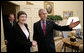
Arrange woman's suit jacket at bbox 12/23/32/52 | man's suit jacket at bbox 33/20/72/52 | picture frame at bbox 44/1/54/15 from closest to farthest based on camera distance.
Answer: woman's suit jacket at bbox 12/23/32/52
man's suit jacket at bbox 33/20/72/52
picture frame at bbox 44/1/54/15

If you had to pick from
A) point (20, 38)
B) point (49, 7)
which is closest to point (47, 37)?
point (20, 38)

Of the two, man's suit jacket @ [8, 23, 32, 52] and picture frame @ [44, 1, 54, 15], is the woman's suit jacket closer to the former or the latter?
man's suit jacket @ [8, 23, 32, 52]

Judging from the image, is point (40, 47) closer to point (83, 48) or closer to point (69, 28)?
point (69, 28)

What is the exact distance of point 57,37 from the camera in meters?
7.27

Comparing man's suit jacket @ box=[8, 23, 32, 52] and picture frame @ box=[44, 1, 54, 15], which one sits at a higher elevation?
picture frame @ box=[44, 1, 54, 15]

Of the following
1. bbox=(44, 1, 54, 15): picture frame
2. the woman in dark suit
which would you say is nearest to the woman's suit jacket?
the woman in dark suit

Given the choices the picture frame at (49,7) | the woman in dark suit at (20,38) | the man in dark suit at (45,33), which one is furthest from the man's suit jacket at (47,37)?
the picture frame at (49,7)

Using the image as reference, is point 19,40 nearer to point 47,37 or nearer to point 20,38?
point 20,38

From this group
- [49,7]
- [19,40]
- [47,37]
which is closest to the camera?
[19,40]

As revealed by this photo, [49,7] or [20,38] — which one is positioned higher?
[49,7]

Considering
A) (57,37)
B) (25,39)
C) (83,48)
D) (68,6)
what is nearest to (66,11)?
(68,6)

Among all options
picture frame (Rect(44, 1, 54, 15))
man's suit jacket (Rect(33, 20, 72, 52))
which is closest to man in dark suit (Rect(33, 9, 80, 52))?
man's suit jacket (Rect(33, 20, 72, 52))

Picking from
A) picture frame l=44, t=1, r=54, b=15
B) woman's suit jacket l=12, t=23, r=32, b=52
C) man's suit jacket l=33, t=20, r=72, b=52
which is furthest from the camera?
picture frame l=44, t=1, r=54, b=15

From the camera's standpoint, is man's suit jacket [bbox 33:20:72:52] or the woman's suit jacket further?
man's suit jacket [bbox 33:20:72:52]
